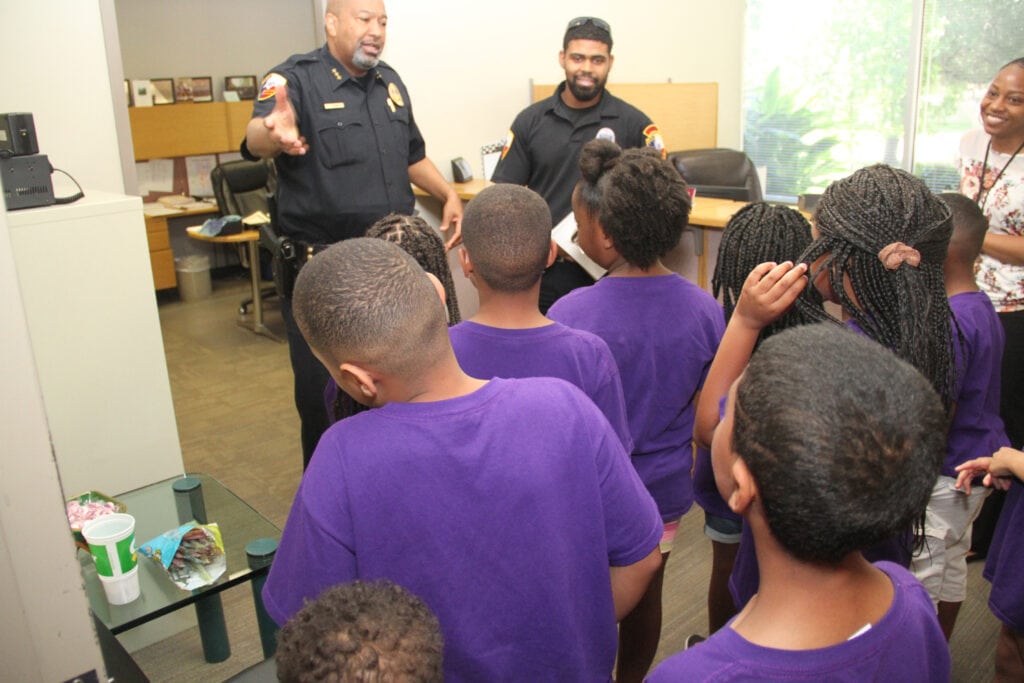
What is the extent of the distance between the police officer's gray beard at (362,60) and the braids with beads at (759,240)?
A: 1.50m

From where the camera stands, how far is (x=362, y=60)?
2.63 meters

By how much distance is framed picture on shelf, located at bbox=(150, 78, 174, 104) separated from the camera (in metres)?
5.86

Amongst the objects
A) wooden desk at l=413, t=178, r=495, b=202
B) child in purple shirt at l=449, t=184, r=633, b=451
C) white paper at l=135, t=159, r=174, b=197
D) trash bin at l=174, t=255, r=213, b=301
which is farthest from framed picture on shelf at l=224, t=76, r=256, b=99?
child in purple shirt at l=449, t=184, r=633, b=451

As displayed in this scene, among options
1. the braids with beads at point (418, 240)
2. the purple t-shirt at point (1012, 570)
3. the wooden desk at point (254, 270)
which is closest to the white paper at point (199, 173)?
the wooden desk at point (254, 270)

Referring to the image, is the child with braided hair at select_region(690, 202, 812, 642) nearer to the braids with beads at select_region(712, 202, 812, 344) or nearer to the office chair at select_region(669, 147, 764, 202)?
the braids with beads at select_region(712, 202, 812, 344)

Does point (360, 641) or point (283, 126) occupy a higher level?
point (283, 126)

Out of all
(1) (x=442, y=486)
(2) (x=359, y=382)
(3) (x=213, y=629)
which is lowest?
(3) (x=213, y=629)

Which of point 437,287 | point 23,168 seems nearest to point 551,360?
point 437,287

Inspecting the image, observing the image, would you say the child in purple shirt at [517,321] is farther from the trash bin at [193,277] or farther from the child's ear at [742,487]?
the trash bin at [193,277]

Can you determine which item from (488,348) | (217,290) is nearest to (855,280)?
(488,348)

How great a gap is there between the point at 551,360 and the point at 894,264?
58cm

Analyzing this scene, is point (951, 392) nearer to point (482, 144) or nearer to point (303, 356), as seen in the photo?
point (303, 356)

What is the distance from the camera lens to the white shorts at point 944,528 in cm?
156

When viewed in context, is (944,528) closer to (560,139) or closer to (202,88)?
(560,139)
